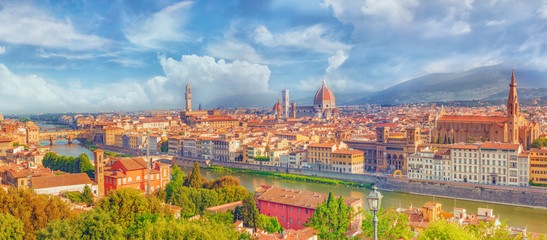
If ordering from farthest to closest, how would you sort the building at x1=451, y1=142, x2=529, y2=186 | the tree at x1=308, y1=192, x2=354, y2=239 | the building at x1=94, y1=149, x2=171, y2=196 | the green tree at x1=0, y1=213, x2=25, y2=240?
1. the building at x1=451, y1=142, x2=529, y2=186
2. the building at x1=94, y1=149, x2=171, y2=196
3. the tree at x1=308, y1=192, x2=354, y2=239
4. the green tree at x1=0, y1=213, x2=25, y2=240

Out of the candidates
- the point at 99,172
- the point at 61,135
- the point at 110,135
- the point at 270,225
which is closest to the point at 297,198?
the point at 270,225

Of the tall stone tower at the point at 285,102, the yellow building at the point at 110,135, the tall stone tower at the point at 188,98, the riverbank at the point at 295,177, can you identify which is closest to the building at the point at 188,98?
the tall stone tower at the point at 188,98

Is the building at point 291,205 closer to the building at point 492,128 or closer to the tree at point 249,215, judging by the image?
the tree at point 249,215

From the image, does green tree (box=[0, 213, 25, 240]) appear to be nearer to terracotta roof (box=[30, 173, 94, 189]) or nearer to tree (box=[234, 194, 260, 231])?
tree (box=[234, 194, 260, 231])

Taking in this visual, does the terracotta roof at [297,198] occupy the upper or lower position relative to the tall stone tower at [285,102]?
lower

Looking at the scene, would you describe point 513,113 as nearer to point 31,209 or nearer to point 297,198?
point 297,198

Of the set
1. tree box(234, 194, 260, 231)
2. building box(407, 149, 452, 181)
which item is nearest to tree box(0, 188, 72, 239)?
tree box(234, 194, 260, 231)

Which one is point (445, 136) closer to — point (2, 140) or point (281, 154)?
point (281, 154)

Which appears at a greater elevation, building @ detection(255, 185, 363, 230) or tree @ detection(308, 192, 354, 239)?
tree @ detection(308, 192, 354, 239)
